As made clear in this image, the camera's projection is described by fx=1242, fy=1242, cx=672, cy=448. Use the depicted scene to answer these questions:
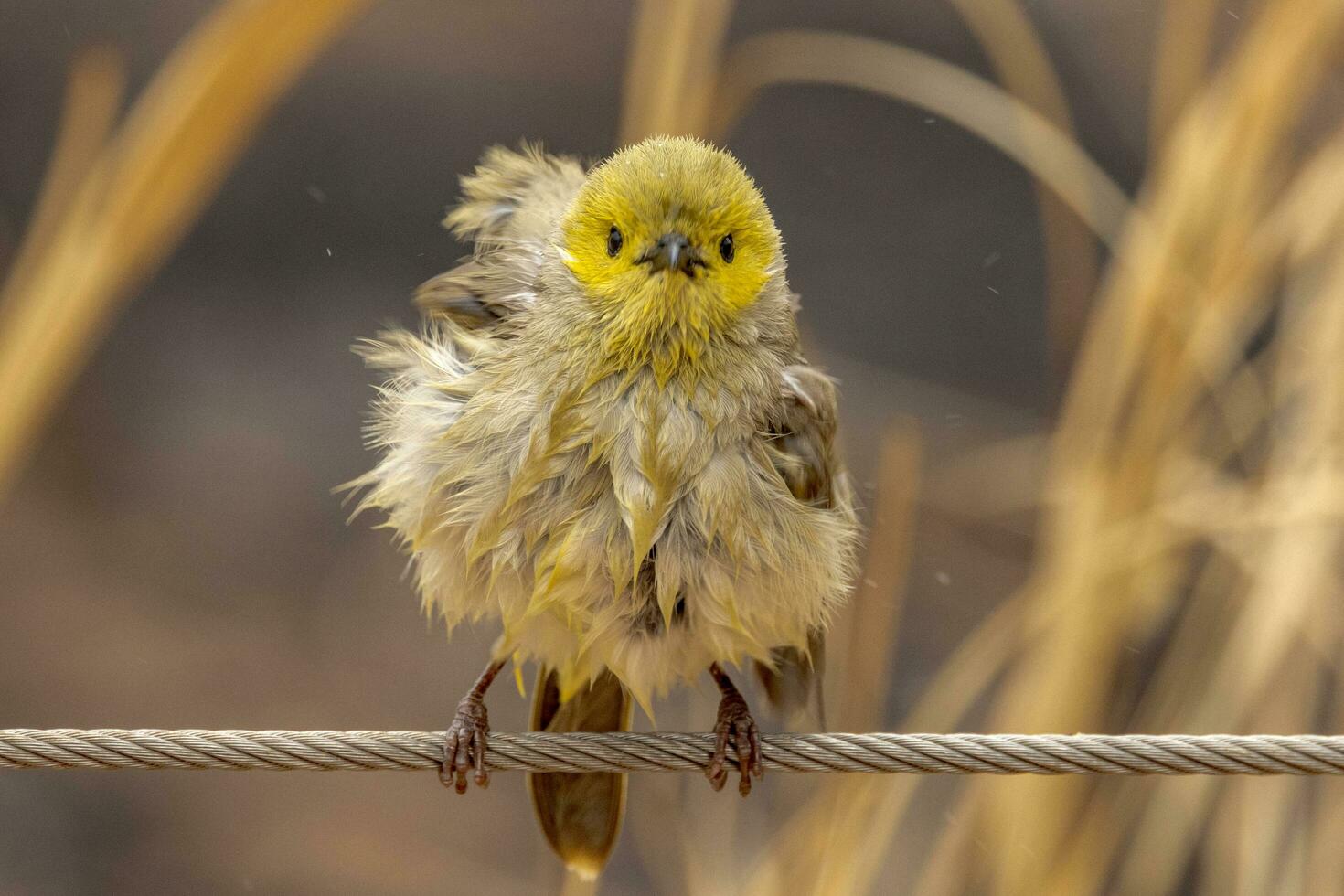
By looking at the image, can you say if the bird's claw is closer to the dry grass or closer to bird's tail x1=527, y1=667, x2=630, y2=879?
bird's tail x1=527, y1=667, x2=630, y2=879

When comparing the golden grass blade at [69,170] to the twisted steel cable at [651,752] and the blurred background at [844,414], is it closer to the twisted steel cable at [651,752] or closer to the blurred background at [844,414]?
the blurred background at [844,414]

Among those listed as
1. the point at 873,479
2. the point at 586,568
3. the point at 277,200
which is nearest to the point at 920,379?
the point at 873,479

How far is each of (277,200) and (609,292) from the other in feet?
12.0

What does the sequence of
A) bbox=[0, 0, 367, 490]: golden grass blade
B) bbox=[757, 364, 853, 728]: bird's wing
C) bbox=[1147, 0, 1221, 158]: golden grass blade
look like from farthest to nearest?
bbox=[1147, 0, 1221, 158]: golden grass blade
bbox=[0, 0, 367, 490]: golden grass blade
bbox=[757, 364, 853, 728]: bird's wing

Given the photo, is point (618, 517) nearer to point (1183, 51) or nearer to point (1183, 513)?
point (1183, 513)

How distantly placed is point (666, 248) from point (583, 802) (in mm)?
1192

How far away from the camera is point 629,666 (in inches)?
86.0

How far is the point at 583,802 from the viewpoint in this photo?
2.55 meters

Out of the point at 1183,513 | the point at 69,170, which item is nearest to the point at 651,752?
the point at 1183,513

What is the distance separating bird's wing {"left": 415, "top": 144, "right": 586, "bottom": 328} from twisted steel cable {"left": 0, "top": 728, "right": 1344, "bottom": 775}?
0.77 meters

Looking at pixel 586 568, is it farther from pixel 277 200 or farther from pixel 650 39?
pixel 277 200

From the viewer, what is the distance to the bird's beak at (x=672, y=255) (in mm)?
2004

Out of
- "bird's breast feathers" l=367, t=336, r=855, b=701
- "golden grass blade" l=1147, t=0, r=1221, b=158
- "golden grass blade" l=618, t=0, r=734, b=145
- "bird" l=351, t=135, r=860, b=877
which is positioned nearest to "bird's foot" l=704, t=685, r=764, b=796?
"bird" l=351, t=135, r=860, b=877

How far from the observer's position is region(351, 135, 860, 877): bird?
6.62 feet
